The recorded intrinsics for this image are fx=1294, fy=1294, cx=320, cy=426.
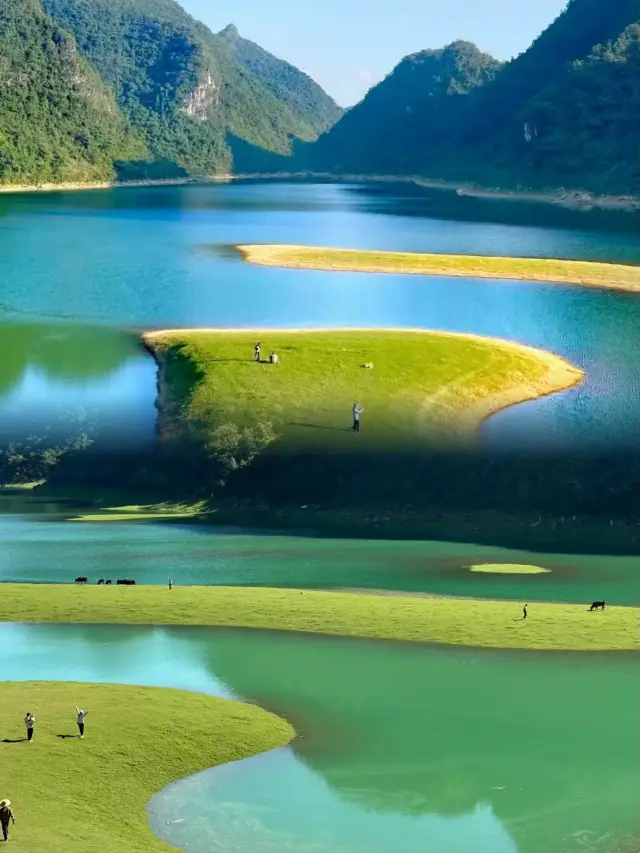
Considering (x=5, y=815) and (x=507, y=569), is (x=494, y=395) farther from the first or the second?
(x=5, y=815)

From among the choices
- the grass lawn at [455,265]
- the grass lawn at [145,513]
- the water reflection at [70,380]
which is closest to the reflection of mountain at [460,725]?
the grass lawn at [145,513]

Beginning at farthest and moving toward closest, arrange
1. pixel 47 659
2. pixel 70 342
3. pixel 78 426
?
1. pixel 70 342
2. pixel 78 426
3. pixel 47 659

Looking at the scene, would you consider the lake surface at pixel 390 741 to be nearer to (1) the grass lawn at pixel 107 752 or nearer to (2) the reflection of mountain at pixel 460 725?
(2) the reflection of mountain at pixel 460 725

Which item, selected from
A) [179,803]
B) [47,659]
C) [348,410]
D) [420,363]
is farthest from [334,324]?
[179,803]

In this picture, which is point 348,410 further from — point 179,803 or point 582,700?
point 179,803

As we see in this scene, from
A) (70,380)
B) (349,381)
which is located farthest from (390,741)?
(70,380)

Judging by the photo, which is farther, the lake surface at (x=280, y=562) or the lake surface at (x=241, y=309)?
the lake surface at (x=241, y=309)
